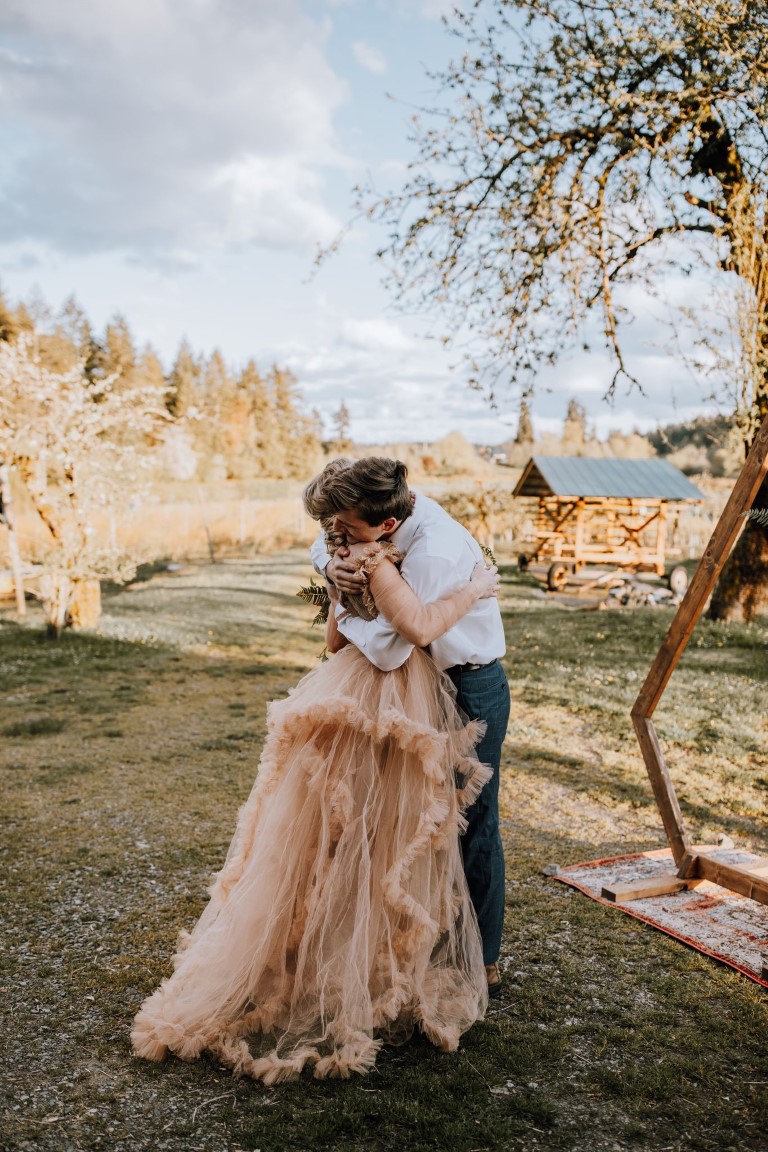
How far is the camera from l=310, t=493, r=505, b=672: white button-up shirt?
111 inches

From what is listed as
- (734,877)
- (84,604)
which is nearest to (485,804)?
(734,877)

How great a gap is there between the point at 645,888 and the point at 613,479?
55.6ft

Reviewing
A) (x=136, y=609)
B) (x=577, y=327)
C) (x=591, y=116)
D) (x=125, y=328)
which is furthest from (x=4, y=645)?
(x=125, y=328)

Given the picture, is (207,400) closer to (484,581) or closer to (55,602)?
(55,602)

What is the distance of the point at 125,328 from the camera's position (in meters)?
59.6

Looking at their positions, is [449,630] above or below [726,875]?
above

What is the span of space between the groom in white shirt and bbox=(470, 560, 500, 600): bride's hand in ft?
0.10

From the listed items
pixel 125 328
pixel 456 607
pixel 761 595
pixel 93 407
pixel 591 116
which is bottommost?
pixel 761 595

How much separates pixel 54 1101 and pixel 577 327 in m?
8.45

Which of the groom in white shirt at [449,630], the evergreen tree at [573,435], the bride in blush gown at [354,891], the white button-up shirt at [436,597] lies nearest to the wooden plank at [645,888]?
the groom in white shirt at [449,630]

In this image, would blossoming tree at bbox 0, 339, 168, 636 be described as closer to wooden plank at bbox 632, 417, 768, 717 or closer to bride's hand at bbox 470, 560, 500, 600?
wooden plank at bbox 632, 417, 768, 717

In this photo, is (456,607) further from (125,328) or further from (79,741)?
(125,328)

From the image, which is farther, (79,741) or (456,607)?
(79,741)

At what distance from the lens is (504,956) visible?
144 inches
